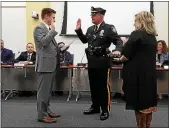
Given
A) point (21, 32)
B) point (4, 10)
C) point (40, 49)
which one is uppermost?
point (4, 10)

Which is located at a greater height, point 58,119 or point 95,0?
point 95,0

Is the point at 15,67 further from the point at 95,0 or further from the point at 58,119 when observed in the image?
the point at 95,0

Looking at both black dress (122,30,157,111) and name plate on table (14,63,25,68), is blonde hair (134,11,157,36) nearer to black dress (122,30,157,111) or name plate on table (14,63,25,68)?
black dress (122,30,157,111)

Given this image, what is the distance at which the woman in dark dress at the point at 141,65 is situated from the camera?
2.77 meters

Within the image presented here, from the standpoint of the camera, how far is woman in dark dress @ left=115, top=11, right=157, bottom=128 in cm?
277

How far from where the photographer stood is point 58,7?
7.35 m

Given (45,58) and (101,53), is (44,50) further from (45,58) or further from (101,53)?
(101,53)

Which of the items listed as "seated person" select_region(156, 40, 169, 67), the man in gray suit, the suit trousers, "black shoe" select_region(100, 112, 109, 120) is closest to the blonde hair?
the man in gray suit

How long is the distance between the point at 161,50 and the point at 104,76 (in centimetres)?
235

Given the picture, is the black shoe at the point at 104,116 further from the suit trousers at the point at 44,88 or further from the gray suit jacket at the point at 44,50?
the gray suit jacket at the point at 44,50

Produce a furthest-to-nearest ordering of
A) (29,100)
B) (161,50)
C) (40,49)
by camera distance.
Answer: (161,50)
(29,100)
(40,49)

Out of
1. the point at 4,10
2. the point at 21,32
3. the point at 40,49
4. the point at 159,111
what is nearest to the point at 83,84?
the point at 159,111

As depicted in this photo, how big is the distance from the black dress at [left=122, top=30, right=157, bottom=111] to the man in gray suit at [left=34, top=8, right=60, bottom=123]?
1037 mm

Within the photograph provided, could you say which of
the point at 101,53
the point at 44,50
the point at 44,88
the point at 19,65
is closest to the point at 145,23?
the point at 101,53
